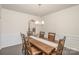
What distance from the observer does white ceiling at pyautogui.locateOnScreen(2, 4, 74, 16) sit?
1.74 meters

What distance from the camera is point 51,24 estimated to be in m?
1.94

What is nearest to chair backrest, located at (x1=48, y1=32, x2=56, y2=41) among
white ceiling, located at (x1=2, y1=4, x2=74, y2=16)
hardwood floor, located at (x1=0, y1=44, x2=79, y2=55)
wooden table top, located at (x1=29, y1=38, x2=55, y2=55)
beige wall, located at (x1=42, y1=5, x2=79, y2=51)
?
beige wall, located at (x1=42, y1=5, x2=79, y2=51)

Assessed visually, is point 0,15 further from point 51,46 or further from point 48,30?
point 51,46

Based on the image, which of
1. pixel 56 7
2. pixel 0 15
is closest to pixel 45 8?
pixel 56 7

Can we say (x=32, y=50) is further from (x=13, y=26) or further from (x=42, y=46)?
(x=13, y=26)

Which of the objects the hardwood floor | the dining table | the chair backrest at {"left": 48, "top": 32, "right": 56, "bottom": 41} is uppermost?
the chair backrest at {"left": 48, "top": 32, "right": 56, "bottom": 41}

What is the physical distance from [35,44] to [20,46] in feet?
1.05

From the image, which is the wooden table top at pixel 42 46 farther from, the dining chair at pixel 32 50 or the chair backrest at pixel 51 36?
the chair backrest at pixel 51 36

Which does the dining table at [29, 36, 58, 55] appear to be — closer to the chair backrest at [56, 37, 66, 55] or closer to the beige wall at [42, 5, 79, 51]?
the chair backrest at [56, 37, 66, 55]

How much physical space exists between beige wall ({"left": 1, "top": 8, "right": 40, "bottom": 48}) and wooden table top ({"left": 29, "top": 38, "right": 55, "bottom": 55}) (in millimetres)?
285

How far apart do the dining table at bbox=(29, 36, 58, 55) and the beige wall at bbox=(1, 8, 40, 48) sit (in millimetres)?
273

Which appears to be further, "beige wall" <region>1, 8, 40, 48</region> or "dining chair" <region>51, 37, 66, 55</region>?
"beige wall" <region>1, 8, 40, 48</region>

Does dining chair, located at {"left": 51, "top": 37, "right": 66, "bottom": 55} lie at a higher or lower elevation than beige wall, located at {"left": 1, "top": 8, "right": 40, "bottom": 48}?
lower

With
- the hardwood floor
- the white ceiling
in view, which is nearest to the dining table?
the hardwood floor
